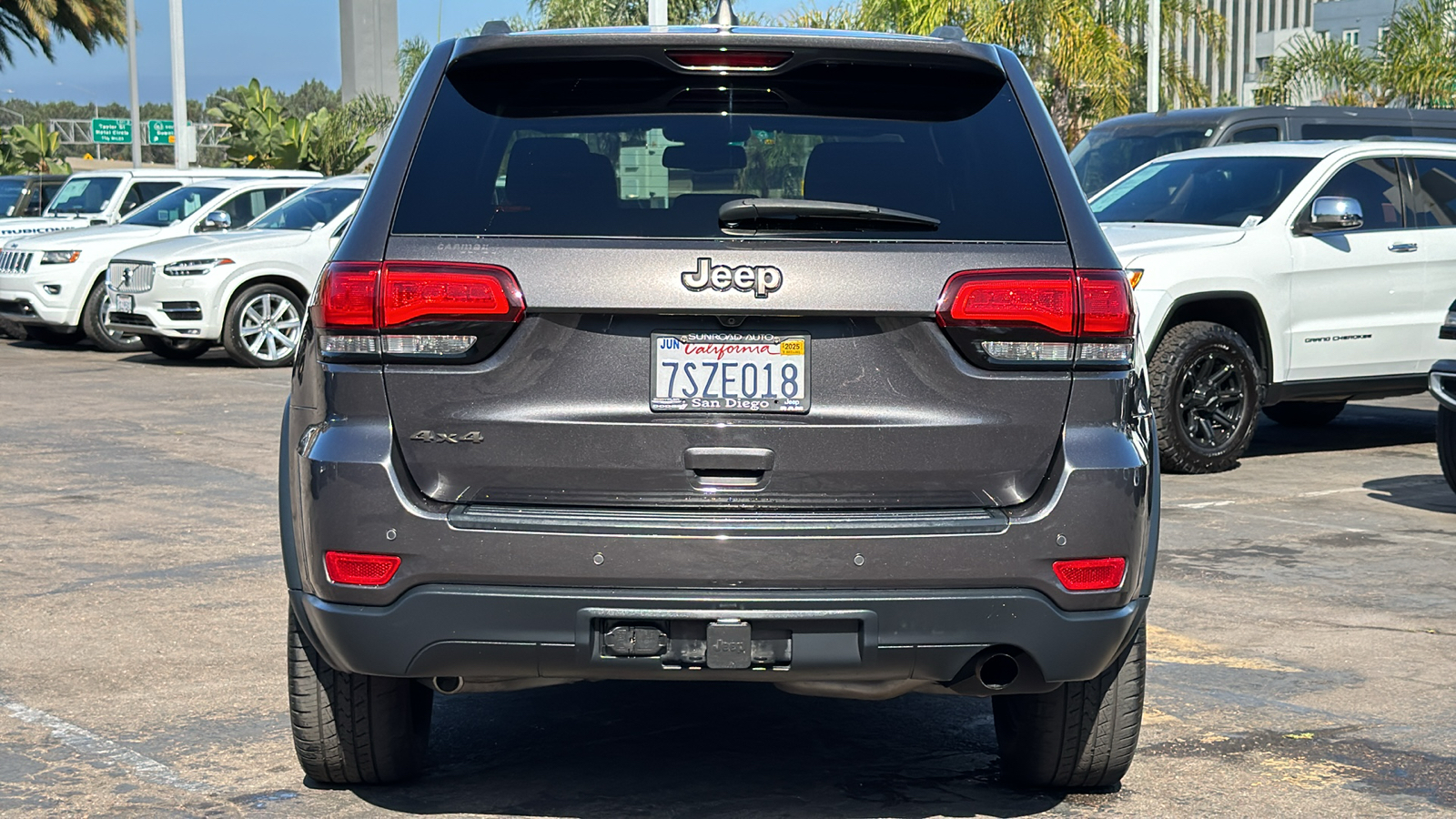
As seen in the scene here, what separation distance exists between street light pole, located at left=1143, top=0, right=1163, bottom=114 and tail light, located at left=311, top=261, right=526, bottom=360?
92.7 feet

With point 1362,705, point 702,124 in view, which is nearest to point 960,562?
point 702,124

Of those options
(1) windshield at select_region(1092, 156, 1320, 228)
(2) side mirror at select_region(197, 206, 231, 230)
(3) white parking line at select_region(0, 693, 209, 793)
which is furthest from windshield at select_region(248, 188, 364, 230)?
(3) white parking line at select_region(0, 693, 209, 793)

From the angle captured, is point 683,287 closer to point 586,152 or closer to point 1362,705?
point 586,152

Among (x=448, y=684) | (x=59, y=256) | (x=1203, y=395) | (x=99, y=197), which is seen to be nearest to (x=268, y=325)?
(x=59, y=256)

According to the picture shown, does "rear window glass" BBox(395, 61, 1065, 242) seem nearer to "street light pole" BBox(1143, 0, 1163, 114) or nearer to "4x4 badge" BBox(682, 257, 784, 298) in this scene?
"4x4 badge" BBox(682, 257, 784, 298)

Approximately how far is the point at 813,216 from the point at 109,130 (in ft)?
209

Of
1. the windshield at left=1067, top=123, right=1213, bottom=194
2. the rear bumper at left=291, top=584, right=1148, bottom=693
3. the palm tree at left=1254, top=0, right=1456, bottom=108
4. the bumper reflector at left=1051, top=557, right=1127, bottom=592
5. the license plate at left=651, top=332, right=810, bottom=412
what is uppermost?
the palm tree at left=1254, top=0, right=1456, bottom=108

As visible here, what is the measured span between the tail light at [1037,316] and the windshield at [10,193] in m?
20.9

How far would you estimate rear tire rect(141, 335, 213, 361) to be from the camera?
663 inches

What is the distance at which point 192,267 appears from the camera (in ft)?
52.2

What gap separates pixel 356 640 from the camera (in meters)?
3.66

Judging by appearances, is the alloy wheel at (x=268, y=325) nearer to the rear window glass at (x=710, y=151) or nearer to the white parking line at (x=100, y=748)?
the white parking line at (x=100, y=748)

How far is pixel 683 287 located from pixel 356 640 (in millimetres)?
1001

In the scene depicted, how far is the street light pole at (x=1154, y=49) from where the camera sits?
3047 cm
